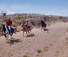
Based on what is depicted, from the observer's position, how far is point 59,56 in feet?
16.6

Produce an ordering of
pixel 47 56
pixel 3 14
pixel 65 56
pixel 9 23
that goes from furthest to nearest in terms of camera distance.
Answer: pixel 3 14
pixel 9 23
pixel 47 56
pixel 65 56

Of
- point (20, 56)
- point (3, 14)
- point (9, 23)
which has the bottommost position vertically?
point (20, 56)

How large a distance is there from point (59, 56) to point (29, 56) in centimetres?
205

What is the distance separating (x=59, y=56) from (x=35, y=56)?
1.63 meters

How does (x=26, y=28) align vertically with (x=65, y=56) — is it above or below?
above

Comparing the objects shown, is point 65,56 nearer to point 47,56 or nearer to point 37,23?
point 47,56

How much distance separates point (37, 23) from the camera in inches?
974

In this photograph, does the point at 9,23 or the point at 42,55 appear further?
the point at 9,23

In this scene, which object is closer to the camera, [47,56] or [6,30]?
[47,56]

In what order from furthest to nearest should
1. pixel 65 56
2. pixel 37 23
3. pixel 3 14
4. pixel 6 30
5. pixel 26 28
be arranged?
pixel 37 23 < pixel 3 14 < pixel 26 28 < pixel 6 30 < pixel 65 56

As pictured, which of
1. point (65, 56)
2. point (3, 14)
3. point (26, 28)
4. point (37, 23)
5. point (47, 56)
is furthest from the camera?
point (37, 23)

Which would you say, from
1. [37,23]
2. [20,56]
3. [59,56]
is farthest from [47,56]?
[37,23]

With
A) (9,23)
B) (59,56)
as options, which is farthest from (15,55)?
(9,23)

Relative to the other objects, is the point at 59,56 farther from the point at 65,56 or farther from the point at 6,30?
the point at 6,30
